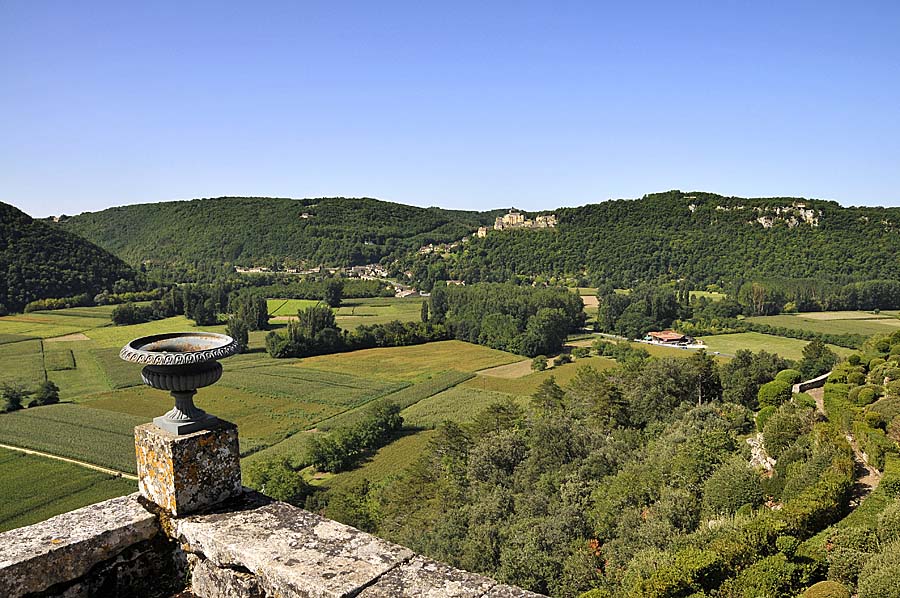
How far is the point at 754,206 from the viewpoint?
107062mm

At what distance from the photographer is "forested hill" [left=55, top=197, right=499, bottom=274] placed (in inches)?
5374

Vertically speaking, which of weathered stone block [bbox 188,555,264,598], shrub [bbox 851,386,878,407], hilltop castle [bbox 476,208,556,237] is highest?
hilltop castle [bbox 476,208,556,237]

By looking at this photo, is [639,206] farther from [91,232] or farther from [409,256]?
[91,232]

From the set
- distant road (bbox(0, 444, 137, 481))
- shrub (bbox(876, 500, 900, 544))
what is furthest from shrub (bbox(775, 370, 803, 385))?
distant road (bbox(0, 444, 137, 481))

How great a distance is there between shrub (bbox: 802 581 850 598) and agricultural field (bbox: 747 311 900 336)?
57.6 m

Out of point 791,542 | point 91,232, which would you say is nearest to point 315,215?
point 91,232

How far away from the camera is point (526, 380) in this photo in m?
49.9

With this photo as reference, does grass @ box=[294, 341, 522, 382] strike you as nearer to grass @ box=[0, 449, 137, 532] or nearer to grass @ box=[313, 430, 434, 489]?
grass @ box=[313, 430, 434, 489]

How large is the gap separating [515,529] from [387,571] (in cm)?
1686

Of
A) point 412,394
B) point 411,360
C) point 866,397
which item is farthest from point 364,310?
point 866,397

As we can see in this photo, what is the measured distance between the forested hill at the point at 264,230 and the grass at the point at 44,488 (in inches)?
4115

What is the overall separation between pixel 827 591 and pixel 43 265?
89.0 metres

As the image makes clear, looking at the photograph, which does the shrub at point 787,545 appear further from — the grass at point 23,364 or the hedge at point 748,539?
the grass at point 23,364

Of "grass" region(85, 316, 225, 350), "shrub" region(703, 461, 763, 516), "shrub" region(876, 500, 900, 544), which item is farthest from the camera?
"grass" region(85, 316, 225, 350)
